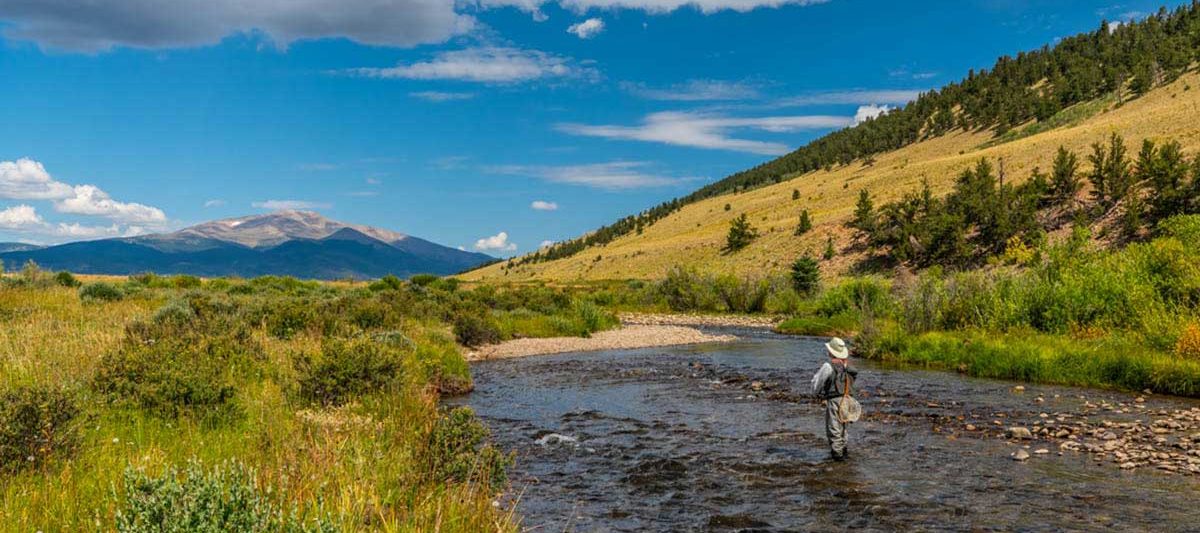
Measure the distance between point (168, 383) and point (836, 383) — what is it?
411 inches

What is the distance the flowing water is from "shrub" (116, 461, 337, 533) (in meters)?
3.34

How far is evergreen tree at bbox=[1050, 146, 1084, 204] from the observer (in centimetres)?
6384

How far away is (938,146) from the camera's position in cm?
12744

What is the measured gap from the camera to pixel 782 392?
61.6 feet

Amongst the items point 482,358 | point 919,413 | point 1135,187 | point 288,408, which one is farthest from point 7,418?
point 1135,187

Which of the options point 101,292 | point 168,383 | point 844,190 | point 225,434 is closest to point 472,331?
point 101,292

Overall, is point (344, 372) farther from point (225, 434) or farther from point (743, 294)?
point (743, 294)

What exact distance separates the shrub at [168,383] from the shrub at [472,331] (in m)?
16.4

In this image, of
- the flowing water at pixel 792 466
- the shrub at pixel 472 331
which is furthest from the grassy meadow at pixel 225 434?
the shrub at pixel 472 331

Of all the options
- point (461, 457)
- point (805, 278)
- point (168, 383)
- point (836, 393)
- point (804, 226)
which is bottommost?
point (461, 457)

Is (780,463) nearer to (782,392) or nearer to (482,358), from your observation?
(782,392)

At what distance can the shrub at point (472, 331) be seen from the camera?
29109mm

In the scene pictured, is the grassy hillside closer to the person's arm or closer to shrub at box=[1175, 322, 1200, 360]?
shrub at box=[1175, 322, 1200, 360]

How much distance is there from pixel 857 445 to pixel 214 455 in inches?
411
